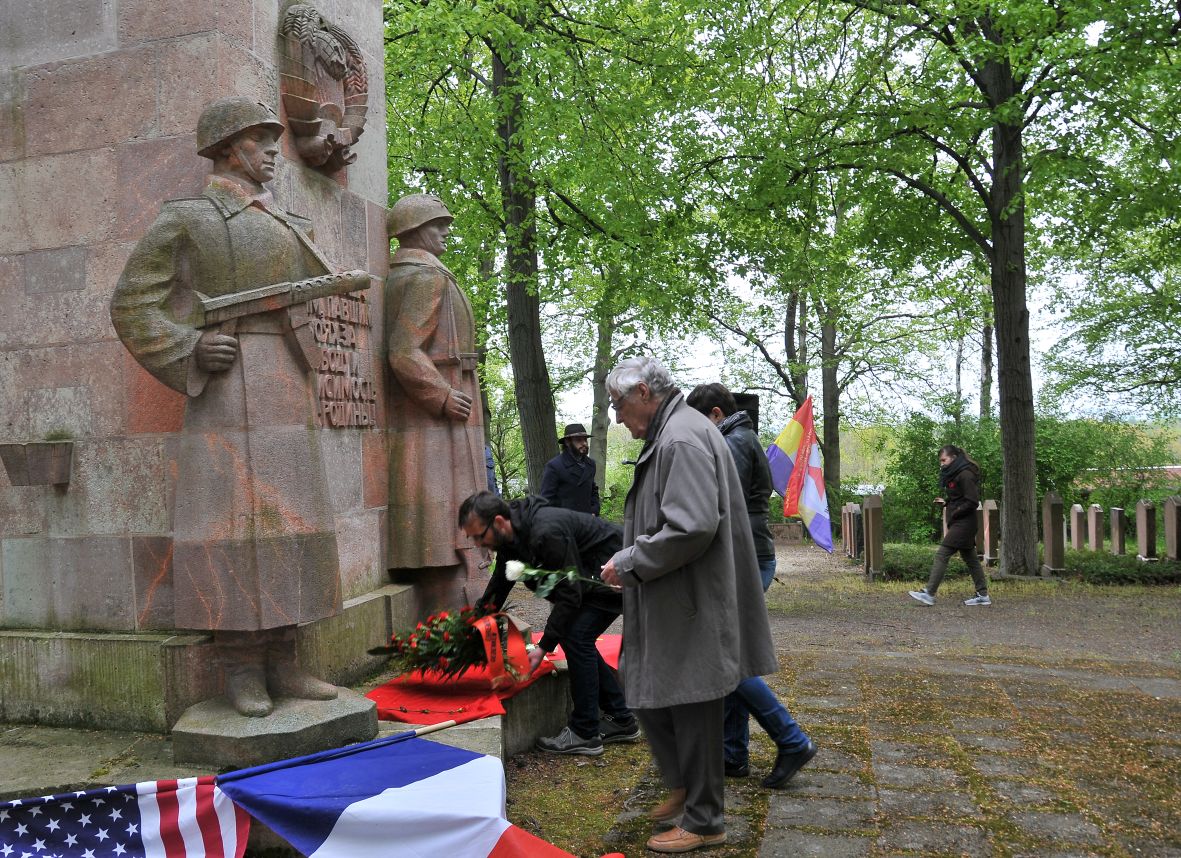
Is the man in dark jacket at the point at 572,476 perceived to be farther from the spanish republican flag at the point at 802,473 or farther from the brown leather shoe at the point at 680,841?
the brown leather shoe at the point at 680,841

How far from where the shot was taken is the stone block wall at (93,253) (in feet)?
15.5

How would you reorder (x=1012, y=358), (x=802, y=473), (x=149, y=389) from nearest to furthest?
1. (x=149, y=389)
2. (x=802, y=473)
3. (x=1012, y=358)

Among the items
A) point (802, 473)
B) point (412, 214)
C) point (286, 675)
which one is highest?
point (412, 214)

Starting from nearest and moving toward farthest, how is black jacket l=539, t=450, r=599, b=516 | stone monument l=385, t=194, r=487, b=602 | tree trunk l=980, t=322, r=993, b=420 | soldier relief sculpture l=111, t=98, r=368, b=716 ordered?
soldier relief sculpture l=111, t=98, r=368, b=716 < stone monument l=385, t=194, r=487, b=602 < black jacket l=539, t=450, r=599, b=516 < tree trunk l=980, t=322, r=993, b=420

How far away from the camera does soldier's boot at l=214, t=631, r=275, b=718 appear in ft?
13.8

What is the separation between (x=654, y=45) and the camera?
1476 centimetres

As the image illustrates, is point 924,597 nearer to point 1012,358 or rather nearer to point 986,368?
point 1012,358

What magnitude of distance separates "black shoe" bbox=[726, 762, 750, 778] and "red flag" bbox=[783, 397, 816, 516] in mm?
7867

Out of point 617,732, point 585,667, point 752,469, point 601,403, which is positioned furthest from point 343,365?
point 601,403

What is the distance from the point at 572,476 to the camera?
10.3 metres

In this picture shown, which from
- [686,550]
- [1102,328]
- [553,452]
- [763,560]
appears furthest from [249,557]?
[1102,328]

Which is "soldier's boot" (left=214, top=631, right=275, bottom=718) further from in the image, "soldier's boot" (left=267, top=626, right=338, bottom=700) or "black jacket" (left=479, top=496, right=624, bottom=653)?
"black jacket" (left=479, top=496, right=624, bottom=653)

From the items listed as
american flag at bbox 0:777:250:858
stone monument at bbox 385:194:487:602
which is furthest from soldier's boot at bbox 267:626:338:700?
stone monument at bbox 385:194:487:602

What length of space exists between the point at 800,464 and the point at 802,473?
13 centimetres
